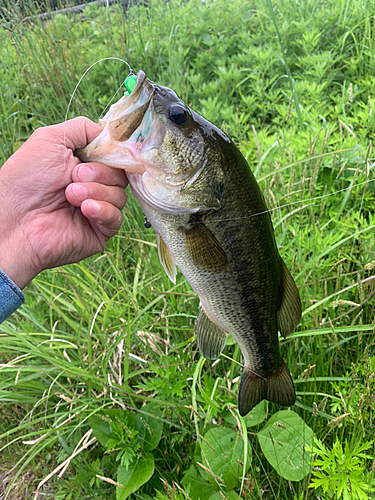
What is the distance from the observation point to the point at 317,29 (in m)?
4.12

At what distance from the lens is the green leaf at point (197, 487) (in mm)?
1766

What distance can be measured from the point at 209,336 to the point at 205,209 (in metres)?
0.60

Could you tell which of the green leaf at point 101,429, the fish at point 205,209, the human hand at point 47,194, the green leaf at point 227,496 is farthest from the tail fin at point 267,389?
the human hand at point 47,194

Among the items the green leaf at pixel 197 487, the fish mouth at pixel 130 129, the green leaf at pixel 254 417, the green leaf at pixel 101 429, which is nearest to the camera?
the fish mouth at pixel 130 129

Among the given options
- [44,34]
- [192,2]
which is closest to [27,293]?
[44,34]

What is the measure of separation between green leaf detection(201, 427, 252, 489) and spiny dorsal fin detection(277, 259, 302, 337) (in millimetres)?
542

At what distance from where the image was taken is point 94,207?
1.58 m

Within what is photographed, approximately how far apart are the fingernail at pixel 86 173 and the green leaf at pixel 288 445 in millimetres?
1269

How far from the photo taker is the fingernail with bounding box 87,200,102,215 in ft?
5.18

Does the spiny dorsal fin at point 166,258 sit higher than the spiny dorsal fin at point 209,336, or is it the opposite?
the spiny dorsal fin at point 166,258

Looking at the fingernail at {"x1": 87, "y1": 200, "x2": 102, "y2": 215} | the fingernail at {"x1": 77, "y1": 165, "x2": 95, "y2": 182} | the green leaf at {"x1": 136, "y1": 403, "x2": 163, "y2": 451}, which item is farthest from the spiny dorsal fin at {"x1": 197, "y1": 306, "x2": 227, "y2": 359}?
the fingernail at {"x1": 77, "y1": 165, "x2": 95, "y2": 182}

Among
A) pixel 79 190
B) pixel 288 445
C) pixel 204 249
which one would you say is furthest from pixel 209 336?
pixel 79 190

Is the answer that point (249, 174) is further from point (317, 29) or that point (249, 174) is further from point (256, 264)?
point (317, 29)

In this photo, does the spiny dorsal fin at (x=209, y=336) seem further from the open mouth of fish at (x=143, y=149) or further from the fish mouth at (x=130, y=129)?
the fish mouth at (x=130, y=129)
